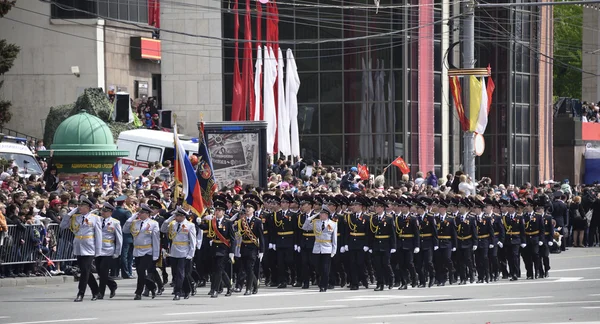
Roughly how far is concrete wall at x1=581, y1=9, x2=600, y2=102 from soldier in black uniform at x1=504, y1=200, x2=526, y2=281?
39.4m

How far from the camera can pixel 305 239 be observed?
79.4ft

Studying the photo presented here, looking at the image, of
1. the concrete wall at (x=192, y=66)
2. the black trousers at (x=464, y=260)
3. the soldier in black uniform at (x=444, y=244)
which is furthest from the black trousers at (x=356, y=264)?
the concrete wall at (x=192, y=66)

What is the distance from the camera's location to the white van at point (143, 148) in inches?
1467

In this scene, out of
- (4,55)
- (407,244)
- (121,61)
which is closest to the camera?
(407,244)

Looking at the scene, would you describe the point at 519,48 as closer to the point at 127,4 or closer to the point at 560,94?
the point at 127,4

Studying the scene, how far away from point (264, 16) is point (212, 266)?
21709 mm

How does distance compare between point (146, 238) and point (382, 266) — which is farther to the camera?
→ point (382, 266)

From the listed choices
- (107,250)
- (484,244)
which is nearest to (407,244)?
(484,244)

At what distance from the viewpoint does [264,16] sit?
44.2 m

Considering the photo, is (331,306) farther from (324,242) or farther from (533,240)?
(533,240)

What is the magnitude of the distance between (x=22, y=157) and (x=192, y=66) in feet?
47.2

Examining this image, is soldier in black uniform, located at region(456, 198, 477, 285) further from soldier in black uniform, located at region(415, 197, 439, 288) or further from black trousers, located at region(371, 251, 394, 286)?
black trousers, located at region(371, 251, 394, 286)

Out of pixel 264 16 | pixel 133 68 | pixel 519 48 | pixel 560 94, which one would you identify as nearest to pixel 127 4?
pixel 133 68

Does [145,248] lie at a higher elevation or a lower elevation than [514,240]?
higher
